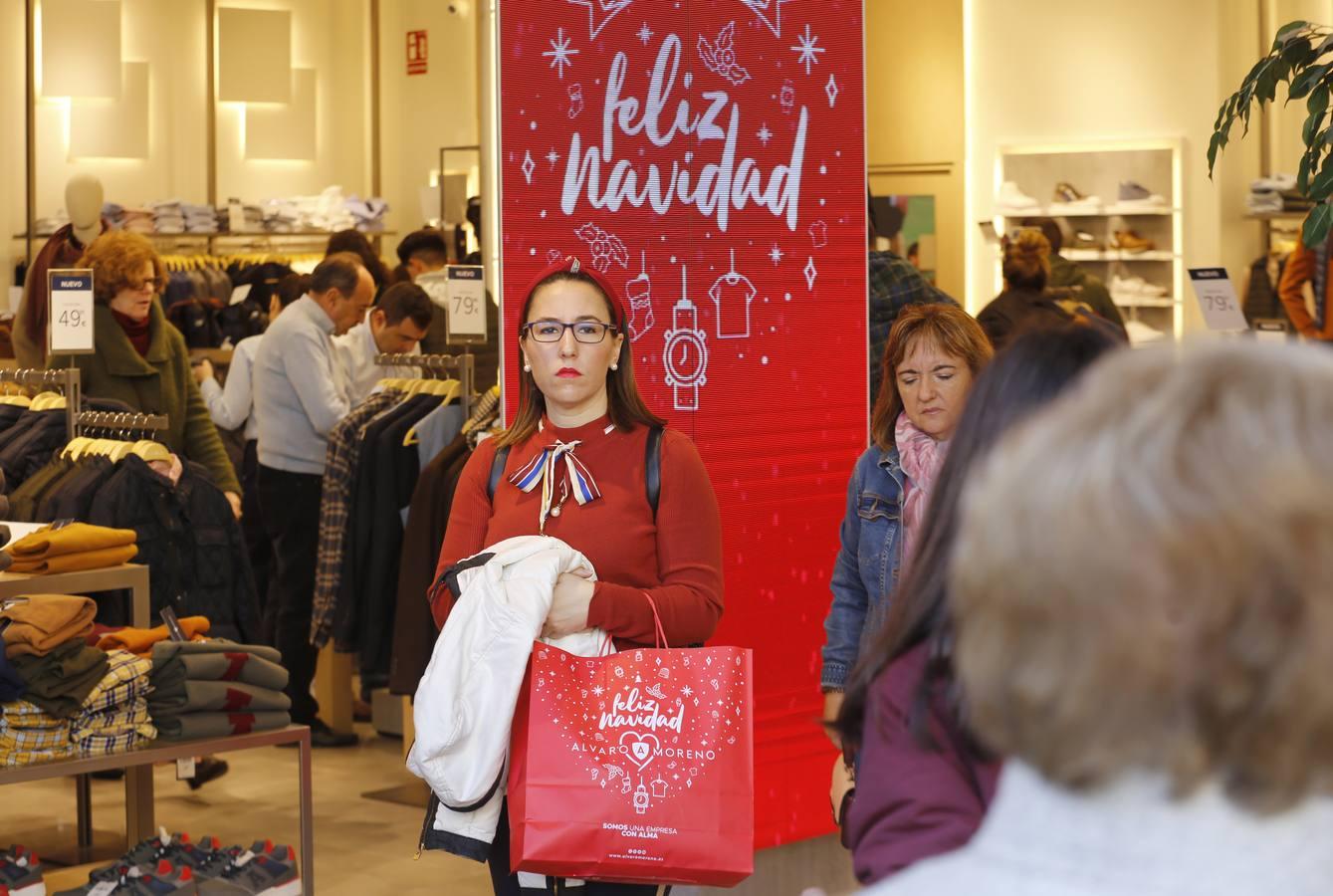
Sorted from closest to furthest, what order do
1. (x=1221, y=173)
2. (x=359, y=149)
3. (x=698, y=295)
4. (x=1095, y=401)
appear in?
(x=1095, y=401)
(x=698, y=295)
(x=1221, y=173)
(x=359, y=149)

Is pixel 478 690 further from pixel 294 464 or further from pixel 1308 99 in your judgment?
pixel 294 464

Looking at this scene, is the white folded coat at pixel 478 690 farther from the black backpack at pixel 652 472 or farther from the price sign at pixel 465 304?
the price sign at pixel 465 304

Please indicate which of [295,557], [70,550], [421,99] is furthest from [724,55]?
[421,99]

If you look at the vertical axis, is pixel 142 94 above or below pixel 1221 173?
above

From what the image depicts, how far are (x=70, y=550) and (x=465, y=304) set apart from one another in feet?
5.40

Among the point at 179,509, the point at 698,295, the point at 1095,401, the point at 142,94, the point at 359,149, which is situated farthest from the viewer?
the point at 359,149

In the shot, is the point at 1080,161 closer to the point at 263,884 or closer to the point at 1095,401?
the point at 263,884

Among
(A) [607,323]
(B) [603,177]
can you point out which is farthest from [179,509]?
(A) [607,323]

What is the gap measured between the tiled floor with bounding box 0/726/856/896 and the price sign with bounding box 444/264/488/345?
4.99 feet

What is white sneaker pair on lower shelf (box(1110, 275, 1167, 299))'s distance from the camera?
32.4 feet

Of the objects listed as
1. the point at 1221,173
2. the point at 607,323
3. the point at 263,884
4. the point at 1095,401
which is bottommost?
the point at 263,884

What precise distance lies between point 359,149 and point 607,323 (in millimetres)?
10186

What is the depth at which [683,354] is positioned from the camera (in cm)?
377

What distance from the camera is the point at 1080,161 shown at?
1013 centimetres
